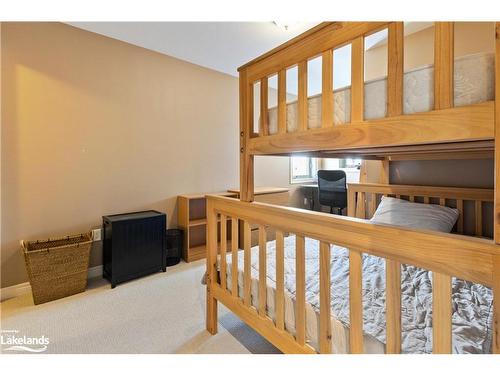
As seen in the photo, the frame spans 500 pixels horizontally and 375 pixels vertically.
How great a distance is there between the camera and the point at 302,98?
998 millimetres

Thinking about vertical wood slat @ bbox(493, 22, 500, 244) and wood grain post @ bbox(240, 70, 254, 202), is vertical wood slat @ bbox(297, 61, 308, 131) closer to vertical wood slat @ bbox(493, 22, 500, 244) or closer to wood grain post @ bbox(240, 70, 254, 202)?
wood grain post @ bbox(240, 70, 254, 202)

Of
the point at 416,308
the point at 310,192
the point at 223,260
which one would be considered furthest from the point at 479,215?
the point at 310,192

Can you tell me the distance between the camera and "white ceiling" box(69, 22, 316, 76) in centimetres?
215

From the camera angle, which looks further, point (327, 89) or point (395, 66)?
point (327, 89)

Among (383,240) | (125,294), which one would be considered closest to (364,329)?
(383,240)

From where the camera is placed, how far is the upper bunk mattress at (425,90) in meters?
0.60

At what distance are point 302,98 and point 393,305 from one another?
2.58 ft

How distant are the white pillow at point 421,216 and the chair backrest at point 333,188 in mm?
1555

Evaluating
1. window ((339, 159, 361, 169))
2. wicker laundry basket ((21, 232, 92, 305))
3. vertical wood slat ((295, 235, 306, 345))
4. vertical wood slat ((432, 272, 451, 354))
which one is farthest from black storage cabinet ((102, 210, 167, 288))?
window ((339, 159, 361, 169))

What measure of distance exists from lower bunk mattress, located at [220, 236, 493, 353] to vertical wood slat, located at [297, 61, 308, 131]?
28.5 inches

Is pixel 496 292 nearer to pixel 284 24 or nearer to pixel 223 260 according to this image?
pixel 223 260

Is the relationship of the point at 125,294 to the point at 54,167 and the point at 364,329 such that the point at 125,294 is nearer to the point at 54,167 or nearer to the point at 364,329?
the point at 54,167
